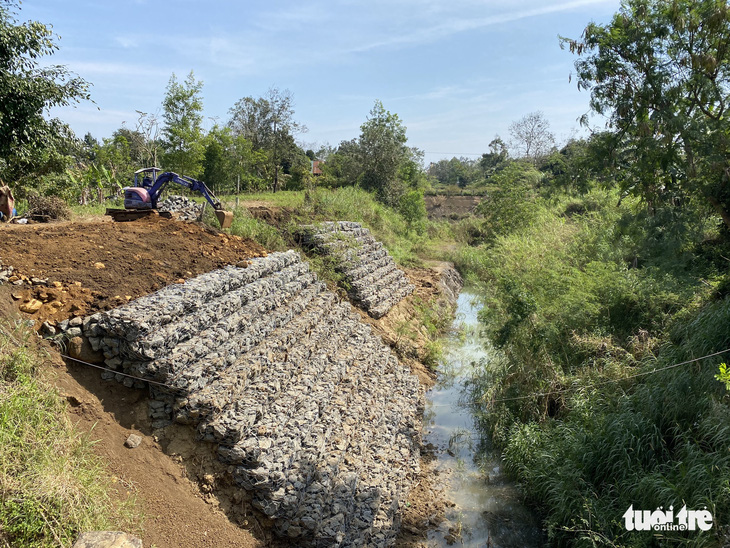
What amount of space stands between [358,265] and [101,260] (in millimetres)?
6371

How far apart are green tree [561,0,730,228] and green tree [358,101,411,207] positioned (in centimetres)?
1387

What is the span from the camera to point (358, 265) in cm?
1141

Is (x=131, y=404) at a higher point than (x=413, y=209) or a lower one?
lower

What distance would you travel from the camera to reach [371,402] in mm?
6797

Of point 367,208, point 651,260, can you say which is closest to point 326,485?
point 651,260

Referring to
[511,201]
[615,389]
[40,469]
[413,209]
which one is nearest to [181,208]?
[40,469]

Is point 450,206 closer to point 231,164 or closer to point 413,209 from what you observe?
point 413,209

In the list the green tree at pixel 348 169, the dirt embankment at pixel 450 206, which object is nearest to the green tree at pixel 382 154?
the green tree at pixel 348 169

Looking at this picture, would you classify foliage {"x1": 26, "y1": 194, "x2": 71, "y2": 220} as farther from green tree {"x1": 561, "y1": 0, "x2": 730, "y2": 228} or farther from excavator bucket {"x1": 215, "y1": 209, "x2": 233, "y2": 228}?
green tree {"x1": 561, "y1": 0, "x2": 730, "y2": 228}

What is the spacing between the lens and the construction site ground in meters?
4.00

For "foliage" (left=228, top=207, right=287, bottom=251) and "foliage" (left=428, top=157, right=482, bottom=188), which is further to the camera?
"foliage" (left=428, top=157, right=482, bottom=188)

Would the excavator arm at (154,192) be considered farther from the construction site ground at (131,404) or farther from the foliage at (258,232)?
the construction site ground at (131,404)

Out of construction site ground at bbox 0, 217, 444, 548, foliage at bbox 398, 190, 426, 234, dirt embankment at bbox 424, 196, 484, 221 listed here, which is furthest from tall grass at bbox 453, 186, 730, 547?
dirt embankment at bbox 424, 196, 484, 221

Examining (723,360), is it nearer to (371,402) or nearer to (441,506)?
(441,506)
